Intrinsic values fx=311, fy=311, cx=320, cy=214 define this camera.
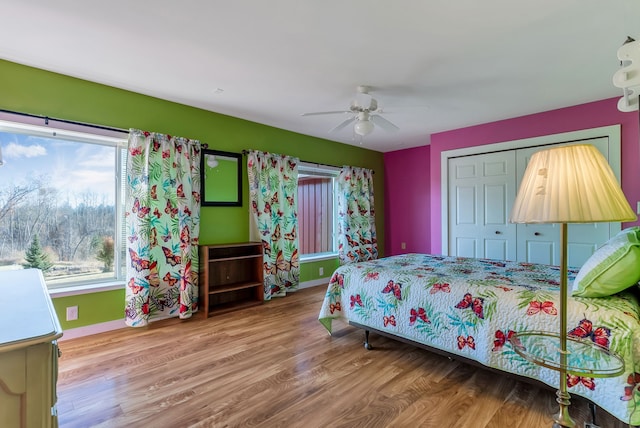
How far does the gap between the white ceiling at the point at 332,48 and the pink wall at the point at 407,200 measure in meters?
2.25

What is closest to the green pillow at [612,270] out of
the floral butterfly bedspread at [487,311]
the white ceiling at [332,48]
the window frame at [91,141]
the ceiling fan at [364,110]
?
the floral butterfly bedspread at [487,311]

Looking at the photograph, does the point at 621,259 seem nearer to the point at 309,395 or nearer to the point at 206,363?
the point at 309,395

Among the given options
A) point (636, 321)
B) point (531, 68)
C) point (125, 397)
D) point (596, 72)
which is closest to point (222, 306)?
point (125, 397)

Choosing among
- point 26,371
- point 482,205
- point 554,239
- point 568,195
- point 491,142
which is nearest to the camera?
point 26,371

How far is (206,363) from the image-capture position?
2426 mm

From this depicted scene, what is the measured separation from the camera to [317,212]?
18.4ft

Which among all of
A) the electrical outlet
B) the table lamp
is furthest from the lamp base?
the electrical outlet

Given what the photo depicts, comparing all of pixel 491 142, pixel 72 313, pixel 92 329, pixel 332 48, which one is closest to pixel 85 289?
pixel 72 313

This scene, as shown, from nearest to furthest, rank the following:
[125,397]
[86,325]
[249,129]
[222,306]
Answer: [125,397] < [86,325] < [222,306] < [249,129]

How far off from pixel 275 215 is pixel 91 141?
2.24 meters

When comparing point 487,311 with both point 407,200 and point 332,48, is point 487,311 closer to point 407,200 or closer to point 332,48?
point 332,48

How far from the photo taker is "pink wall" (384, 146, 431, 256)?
226 inches

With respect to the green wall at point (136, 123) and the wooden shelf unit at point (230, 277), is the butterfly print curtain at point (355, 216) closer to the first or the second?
the green wall at point (136, 123)

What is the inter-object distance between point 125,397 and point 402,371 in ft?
6.16
